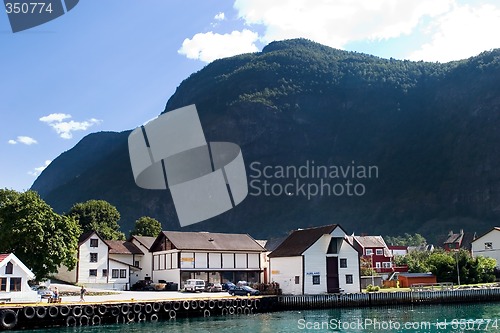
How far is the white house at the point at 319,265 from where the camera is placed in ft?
201

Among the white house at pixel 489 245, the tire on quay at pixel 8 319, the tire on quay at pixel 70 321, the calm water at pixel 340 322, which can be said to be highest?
the white house at pixel 489 245

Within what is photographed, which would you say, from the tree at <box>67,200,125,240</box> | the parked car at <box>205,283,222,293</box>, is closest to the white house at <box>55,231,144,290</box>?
the parked car at <box>205,283,222,293</box>

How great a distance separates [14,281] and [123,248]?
103ft

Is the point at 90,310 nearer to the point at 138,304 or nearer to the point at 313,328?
the point at 138,304

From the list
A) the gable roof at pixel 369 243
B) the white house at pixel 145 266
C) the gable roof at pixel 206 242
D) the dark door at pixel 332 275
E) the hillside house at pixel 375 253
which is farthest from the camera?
the gable roof at pixel 369 243

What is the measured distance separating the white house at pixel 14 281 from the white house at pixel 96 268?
22.7 m

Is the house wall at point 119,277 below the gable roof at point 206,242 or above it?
below

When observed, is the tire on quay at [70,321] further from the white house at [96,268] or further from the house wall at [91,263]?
the house wall at [91,263]

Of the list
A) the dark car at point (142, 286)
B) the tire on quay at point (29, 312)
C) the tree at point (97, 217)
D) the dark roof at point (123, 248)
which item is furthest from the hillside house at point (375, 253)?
the tire on quay at point (29, 312)

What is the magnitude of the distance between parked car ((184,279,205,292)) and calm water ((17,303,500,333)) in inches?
533

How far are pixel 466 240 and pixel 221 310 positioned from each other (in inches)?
4205

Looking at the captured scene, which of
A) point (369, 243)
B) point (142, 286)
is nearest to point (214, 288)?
point (142, 286)

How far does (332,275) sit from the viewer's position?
205ft

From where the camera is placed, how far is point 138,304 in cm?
4634
